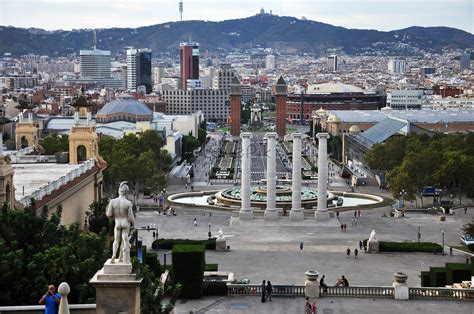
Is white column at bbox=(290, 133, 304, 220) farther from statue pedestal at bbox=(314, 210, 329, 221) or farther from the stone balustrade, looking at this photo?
the stone balustrade

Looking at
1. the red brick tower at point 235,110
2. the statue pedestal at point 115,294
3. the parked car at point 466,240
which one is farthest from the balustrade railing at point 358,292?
the red brick tower at point 235,110

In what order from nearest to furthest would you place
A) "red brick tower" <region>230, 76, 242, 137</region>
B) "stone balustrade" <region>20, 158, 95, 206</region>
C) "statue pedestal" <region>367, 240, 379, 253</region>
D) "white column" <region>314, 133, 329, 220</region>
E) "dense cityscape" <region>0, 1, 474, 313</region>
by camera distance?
1. "dense cityscape" <region>0, 1, 474, 313</region>
2. "stone balustrade" <region>20, 158, 95, 206</region>
3. "statue pedestal" <region>367, 240, 379, 253</region>
4. "white column" <region>314, 133, 329, 220</region>
5. "red brick tower" <region>230, 76, 242, 137</region>

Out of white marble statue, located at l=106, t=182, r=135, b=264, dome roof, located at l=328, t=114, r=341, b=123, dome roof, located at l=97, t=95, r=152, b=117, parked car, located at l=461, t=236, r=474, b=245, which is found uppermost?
white marble statue, located at l=106, t=182, r=135, b=264

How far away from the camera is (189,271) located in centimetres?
3450

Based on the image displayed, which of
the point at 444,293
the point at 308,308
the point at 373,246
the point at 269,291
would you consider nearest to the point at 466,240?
the point at 373,246

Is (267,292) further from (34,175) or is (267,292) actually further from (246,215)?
(246,215)

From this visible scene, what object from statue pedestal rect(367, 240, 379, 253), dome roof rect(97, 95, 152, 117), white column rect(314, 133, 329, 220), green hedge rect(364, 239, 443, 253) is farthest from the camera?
dome roof rect(97, 95, 152, 117)

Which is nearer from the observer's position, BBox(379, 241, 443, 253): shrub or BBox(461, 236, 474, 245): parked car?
BBox(379, 241, 443, 253): shrub

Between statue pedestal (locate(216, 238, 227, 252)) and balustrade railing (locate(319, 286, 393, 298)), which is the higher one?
balustrade railing (locate(319, 286, 393, 298))

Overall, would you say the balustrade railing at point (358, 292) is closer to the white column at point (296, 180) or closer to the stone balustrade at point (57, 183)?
the stone balustrade at point (57, 183)

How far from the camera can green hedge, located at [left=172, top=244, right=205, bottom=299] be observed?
34.4 metres

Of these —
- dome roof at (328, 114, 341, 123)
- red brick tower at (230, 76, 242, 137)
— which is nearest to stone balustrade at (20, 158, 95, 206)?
dome roof at (328, 114, 341, 123)

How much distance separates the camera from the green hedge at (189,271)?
34438 millimetres

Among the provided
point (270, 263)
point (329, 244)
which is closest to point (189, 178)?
point (329, 244)
